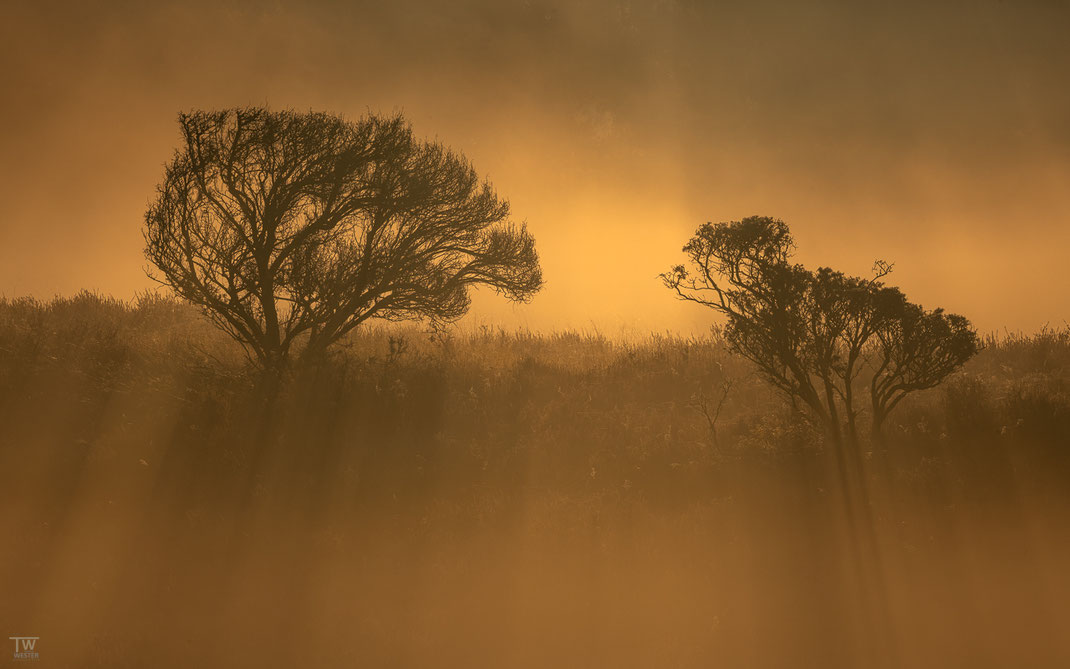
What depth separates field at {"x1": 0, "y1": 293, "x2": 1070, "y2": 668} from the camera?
10.4 m

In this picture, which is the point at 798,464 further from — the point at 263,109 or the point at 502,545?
the point at 263,109

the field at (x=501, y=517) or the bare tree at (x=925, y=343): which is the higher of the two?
the bare tree at (x=925, y=343)

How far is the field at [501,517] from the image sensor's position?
34.2ft

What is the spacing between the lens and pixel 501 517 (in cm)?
1363

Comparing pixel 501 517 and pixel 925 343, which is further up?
pixel 925 343

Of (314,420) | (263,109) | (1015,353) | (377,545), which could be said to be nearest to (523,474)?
(377,545)

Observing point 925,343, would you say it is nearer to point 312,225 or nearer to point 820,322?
point 820,322

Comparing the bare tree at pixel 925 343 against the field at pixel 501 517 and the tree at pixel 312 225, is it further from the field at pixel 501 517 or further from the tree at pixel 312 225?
the tree at pixel 312 225

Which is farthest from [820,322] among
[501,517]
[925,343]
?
[501,517]

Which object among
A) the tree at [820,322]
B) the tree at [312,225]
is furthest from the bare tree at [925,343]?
the tree at [312,225]

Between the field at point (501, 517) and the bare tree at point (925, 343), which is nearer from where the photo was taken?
the field at point (501, 517)

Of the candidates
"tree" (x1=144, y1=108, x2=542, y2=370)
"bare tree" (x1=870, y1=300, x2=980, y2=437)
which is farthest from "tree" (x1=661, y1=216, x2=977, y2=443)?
"tree" (x1=144, y1=108, x2=542, y2=370)

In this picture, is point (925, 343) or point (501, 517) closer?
point (501, 517)

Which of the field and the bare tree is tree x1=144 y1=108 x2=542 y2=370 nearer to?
the field
